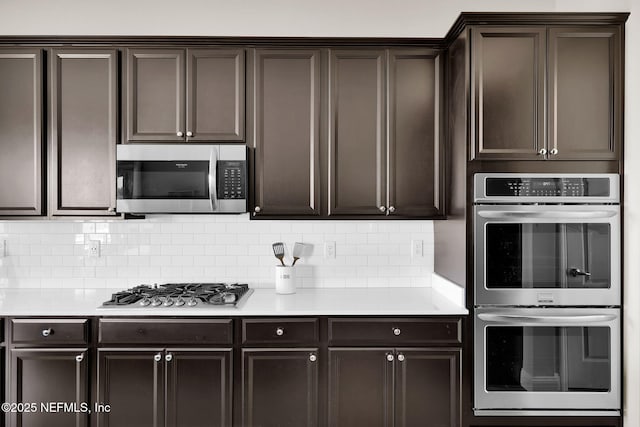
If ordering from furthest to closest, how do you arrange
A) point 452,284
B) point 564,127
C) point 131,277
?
1. point 131,277
2. point 452,284
3. point 564,127

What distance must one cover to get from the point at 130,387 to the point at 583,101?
9.07ft

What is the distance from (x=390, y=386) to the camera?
2.29 metres

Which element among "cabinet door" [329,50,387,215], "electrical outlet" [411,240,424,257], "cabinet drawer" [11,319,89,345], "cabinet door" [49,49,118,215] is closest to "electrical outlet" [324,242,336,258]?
"cabinet door" [329,50,387,215]

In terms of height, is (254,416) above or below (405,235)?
below

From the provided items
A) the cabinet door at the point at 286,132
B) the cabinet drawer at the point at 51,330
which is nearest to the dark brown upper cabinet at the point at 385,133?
the cabinet door at the point at 286,132

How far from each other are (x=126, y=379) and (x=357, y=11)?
2677 mm

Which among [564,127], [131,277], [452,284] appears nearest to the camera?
[564,127]

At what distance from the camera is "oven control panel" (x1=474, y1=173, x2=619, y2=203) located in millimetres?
2221

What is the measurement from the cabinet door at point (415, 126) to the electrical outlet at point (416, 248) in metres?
0.41

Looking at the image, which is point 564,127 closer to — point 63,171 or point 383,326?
point 383,326

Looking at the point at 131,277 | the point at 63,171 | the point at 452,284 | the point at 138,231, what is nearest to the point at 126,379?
the point at 131,277

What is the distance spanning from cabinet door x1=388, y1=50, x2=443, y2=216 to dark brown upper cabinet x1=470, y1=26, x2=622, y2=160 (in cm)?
36

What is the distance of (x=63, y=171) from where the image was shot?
259 cm

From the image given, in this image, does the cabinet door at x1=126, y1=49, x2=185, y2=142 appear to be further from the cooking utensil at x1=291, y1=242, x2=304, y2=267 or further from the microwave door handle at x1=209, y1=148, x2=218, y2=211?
the cooking utensil at x1=291, y1=242, x2=304, y2=267
